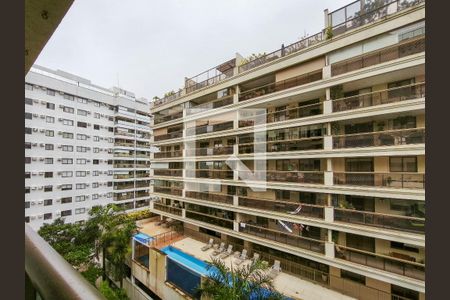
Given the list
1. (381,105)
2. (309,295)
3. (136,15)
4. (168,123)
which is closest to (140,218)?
(168,123)

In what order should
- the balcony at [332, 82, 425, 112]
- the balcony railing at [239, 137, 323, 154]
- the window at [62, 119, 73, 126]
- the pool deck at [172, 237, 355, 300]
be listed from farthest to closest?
the window at [62, 119, 73, 126], the balcony railing at [239, 137, 323, 154], the pool deck at [172, 237, 355, 300], the balcony at [332, 82, 425, 112]

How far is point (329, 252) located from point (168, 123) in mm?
14220

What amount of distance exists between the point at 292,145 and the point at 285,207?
3256 millimetres

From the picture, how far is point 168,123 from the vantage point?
18.3 metres

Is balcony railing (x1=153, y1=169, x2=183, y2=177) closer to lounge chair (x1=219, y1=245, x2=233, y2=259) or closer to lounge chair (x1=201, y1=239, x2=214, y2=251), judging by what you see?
lounge chair (x1=201, y1=239, x2=214, y2=251)

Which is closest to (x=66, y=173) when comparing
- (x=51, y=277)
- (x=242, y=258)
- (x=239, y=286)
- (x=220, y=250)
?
(x=220, y=250)

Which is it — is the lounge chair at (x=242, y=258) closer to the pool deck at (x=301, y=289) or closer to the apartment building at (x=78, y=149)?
the pool deck at (x=301, y=289)

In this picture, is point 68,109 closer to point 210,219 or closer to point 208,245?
point 210,219

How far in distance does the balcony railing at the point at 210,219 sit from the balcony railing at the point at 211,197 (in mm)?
1078

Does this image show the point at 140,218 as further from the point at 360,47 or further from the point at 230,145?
the point at 360,47

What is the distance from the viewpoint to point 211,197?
14.6 meters

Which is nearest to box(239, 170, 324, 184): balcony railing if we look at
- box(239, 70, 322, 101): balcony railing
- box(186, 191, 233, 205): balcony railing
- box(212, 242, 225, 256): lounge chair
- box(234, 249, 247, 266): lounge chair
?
box(186, 191, 233, 205): balcony railing

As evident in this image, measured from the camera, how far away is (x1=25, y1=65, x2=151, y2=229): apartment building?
21.4 metres

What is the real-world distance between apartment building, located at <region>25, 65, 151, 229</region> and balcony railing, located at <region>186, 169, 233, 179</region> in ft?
51.0
